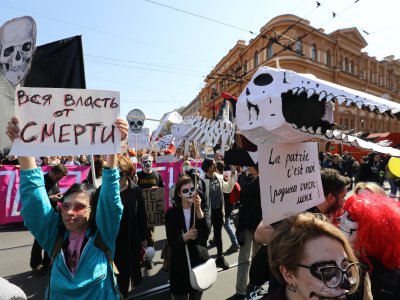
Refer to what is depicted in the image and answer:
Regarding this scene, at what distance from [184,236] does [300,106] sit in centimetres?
213

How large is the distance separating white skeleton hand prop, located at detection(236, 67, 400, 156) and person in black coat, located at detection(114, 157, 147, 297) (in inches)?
85.2

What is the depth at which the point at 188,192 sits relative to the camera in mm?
3566

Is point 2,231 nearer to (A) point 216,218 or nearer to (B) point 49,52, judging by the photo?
(A) point 216,218

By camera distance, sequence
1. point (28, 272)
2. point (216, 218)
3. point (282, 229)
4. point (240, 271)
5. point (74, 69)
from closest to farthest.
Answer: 1. point (282, 229)
2. point (74, 69)
3. point (240, 271)
4. point (28, 272)
5. point (216, 218)

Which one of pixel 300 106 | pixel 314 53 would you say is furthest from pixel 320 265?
pixel 314 53

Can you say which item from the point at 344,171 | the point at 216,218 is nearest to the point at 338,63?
the point at 344,171

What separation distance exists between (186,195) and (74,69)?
1.87 m

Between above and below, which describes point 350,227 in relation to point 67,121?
below

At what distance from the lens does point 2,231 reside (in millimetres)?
7082

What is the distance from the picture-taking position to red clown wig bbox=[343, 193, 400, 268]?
1.61 meters

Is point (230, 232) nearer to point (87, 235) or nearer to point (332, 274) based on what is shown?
point (87, 235)

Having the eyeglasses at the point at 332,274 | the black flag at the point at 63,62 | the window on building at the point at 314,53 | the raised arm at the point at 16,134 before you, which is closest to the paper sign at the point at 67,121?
the raised arm at the point at 16,134

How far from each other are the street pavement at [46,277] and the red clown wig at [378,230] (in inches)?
111

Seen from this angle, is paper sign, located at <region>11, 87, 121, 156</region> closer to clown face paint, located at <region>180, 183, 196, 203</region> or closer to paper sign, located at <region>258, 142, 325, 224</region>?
paper sign, located at <region>258, 142, 325, 224</region>
